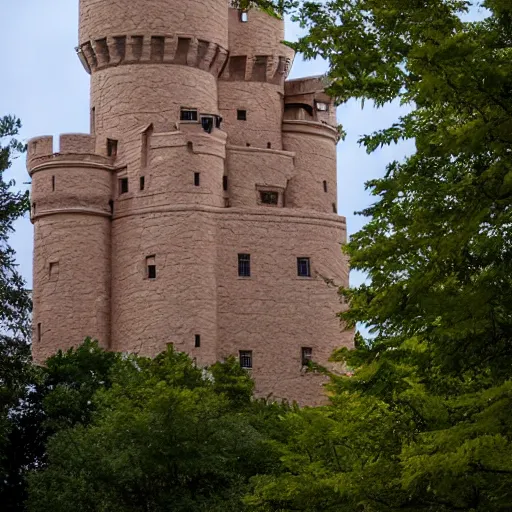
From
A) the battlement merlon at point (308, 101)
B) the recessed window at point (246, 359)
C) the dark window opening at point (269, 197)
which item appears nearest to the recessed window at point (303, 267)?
the dark window opening at point (269, 197)

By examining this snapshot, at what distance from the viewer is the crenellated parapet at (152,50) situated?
7044 centimetres

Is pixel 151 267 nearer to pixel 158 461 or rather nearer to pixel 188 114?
pixel 188 114

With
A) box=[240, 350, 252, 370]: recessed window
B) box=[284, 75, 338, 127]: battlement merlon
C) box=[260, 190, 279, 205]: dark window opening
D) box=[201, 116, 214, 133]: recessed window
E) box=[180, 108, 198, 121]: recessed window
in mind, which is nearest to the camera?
box=[240, 350, 252, 370]: recessed window

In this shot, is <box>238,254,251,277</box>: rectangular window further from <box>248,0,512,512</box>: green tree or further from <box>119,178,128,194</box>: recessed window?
<box>248,0,512,512</box>: green tree

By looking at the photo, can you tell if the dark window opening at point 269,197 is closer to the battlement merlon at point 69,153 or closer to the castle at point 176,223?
the castle at point 176,223

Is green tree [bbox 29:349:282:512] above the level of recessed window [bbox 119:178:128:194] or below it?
below

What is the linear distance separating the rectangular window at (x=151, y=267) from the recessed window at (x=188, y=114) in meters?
7.06

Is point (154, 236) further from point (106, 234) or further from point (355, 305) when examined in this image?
point (355, 305)

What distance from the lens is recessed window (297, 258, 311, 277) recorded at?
7019cm

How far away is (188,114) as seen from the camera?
232 ft

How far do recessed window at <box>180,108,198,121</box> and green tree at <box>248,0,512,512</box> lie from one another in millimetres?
50135

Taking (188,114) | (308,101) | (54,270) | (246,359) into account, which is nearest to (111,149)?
(188,114)

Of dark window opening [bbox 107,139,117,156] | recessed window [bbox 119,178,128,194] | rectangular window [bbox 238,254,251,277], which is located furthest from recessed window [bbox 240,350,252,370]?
dark window opening [bbox 107,139,117,156]

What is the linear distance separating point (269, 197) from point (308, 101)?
6899 millimetres
